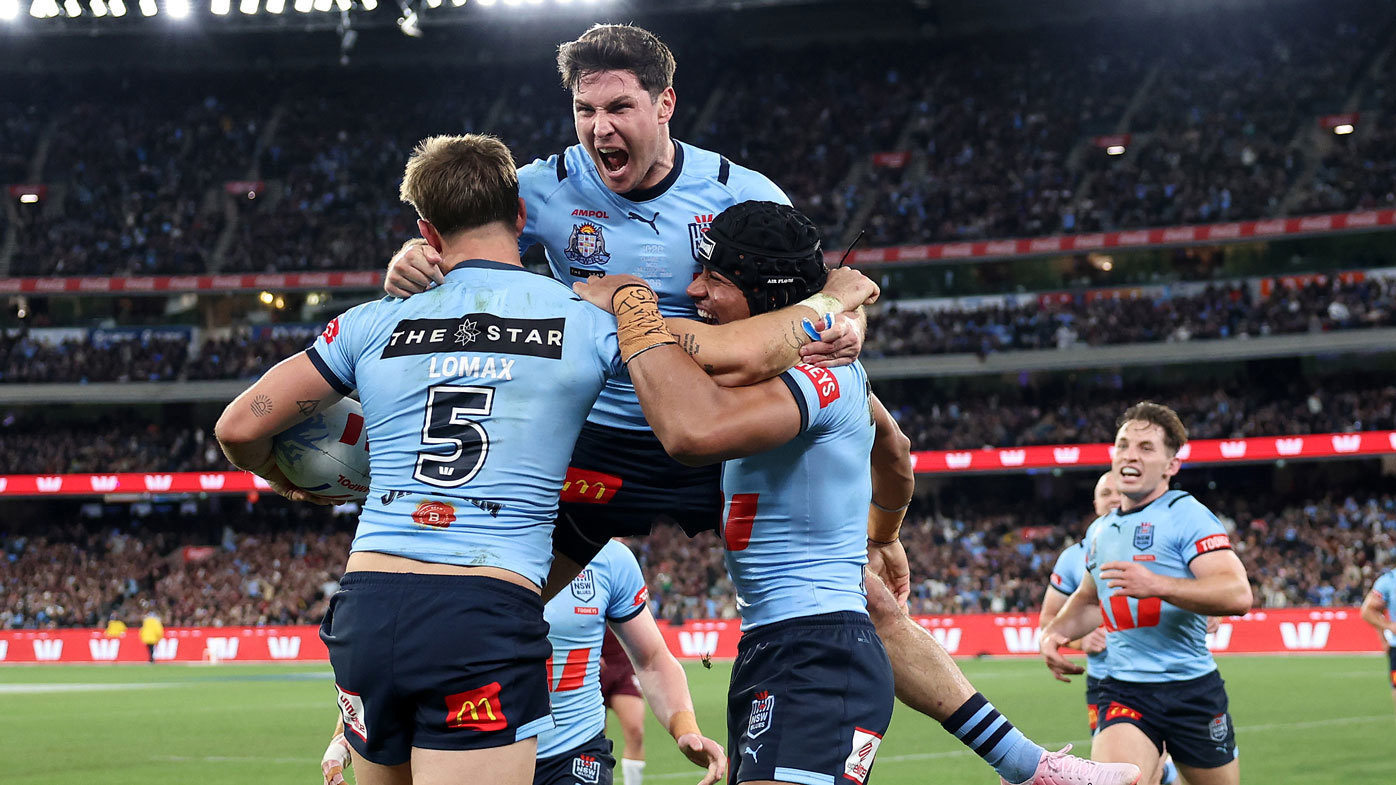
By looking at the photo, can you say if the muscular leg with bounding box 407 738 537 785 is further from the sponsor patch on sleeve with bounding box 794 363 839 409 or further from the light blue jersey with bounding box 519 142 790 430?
the light blue jersey with bounding box 519 142 790 430

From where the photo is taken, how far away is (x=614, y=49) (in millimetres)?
5207

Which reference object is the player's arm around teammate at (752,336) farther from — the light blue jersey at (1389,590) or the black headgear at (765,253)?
the light blue jersey at (1389,590)

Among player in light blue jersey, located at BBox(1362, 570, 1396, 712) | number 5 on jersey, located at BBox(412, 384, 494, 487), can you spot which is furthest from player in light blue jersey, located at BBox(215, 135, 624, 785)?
player in light blue jersey, located at BBox(1362, 570, 1396, 712)

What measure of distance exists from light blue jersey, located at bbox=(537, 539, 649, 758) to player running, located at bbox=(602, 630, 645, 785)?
7.16ft

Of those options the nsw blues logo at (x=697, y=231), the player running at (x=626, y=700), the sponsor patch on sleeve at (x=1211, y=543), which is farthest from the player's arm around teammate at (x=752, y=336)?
the player running at (x=626, y=700)

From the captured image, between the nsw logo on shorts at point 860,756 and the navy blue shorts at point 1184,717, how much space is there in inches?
142

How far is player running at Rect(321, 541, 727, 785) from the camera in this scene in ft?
18.2

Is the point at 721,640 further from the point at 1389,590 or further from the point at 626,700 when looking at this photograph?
the point at 626,700

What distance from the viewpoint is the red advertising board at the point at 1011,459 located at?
34375mm

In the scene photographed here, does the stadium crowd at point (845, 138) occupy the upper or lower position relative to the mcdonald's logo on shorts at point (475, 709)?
upper

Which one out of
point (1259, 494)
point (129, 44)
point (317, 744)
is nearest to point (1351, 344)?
point (1259, 494)

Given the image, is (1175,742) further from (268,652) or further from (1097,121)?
(1097,121)

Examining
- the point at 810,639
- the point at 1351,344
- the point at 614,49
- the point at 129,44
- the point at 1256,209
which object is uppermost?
the point at 129,44

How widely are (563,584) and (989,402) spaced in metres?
38.5
